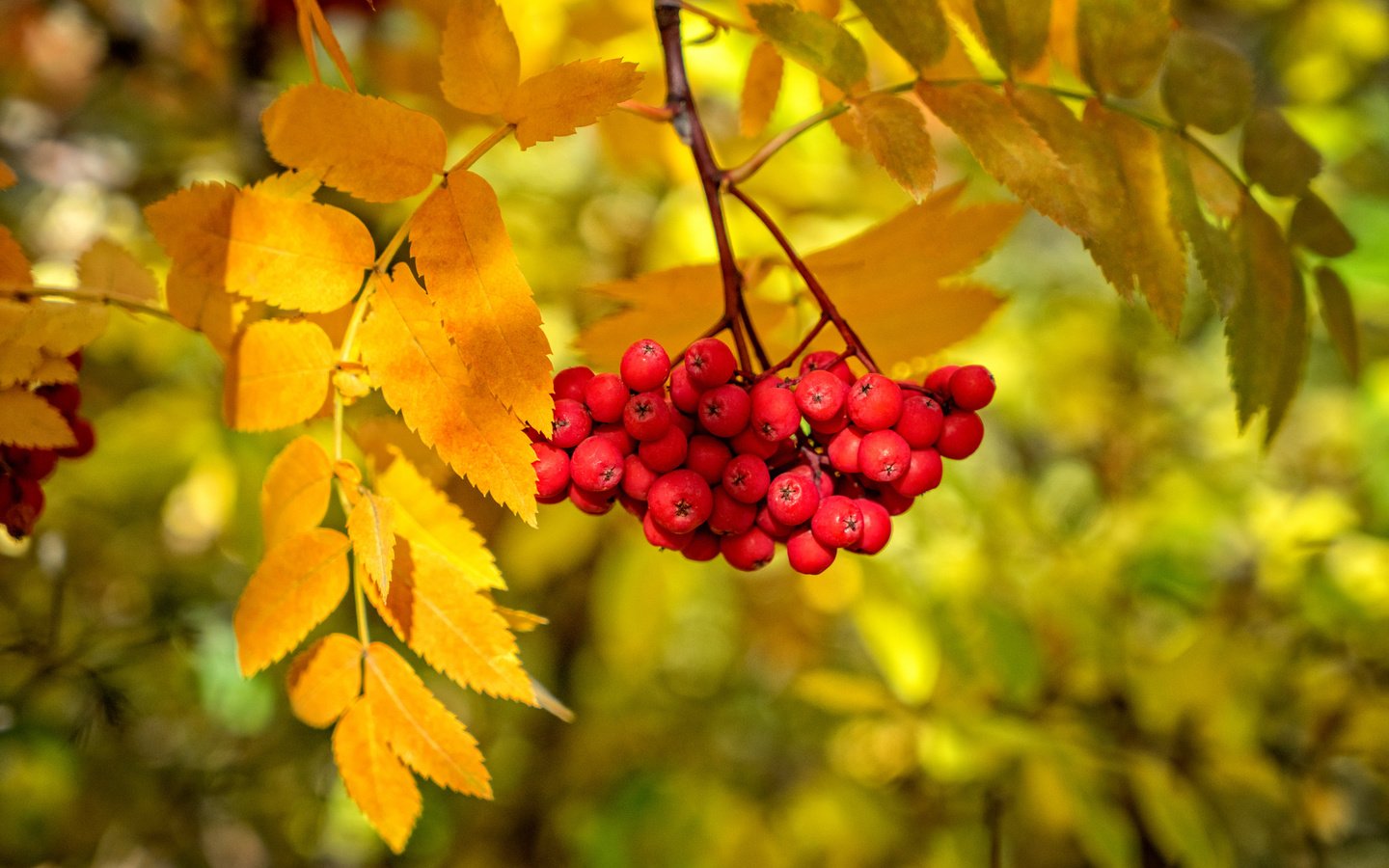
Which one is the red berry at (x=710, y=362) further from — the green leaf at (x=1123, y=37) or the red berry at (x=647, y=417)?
the green leaf at (x=1123, y=37)

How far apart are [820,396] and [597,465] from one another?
0.63ft

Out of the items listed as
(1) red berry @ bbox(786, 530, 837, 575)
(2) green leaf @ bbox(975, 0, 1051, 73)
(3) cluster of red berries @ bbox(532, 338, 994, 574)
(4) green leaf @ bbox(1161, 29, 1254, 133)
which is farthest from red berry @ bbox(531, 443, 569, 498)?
(4) green leaf @ bbox(1161, 29, 1254, 133)

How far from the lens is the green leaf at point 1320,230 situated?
105cm

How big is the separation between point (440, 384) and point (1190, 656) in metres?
1.64

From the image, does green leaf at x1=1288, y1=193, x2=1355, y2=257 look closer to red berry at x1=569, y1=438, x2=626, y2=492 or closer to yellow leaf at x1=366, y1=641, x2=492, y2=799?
red berry at x1=569, y1=438, x2=626, y2=492

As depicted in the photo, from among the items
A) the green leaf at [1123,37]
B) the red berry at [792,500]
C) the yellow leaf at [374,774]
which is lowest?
the yellow leaf at [374,774]

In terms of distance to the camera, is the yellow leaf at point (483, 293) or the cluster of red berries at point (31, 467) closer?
the yellow leaf at point (483, 293)

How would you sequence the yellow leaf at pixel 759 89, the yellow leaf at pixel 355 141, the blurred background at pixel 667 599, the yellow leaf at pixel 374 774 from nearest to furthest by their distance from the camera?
1. the yellow leaf at pixel 355 141
2. the yellow leaf at pixel 374 774
3. the yellow leaf at pixel 759 89
4. the blurred background at pixel 667 599

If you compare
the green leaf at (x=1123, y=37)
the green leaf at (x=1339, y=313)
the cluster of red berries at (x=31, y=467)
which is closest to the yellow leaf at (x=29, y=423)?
the cluster of red berries at (x=31, y=467)

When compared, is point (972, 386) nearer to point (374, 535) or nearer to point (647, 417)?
point (647, 417)

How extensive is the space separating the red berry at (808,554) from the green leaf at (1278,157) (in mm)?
647

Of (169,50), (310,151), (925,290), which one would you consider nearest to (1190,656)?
(925,290)

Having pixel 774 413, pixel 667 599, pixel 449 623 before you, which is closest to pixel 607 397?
pixel 774 413

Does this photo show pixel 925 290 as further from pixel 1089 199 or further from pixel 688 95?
pixel 688 95
